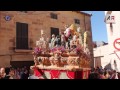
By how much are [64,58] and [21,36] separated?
15.3ft

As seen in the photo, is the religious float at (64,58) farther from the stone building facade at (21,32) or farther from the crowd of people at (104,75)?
the stone building facade at (21,32)

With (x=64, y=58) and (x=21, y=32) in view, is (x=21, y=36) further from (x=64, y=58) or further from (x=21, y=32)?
(x=64, y=58)

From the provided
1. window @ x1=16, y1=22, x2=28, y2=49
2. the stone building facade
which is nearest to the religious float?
the stone building facade

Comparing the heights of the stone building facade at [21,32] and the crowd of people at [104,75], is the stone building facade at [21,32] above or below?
above

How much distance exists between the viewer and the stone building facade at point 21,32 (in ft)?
32.3

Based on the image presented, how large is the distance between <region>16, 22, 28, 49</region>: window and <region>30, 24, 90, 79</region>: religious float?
371cm

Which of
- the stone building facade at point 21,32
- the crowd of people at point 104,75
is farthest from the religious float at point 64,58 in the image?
the stone building facade at point 21,32

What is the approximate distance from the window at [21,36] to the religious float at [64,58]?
12.2 ft

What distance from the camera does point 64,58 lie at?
6137 mm

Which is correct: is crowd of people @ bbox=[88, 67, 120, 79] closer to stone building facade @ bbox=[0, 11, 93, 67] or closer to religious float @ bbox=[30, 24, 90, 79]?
religious float @ bbox=[30, 24, 90, 79]

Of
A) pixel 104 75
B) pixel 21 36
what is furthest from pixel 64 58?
pixel 21 36

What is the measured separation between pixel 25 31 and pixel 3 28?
108cm
